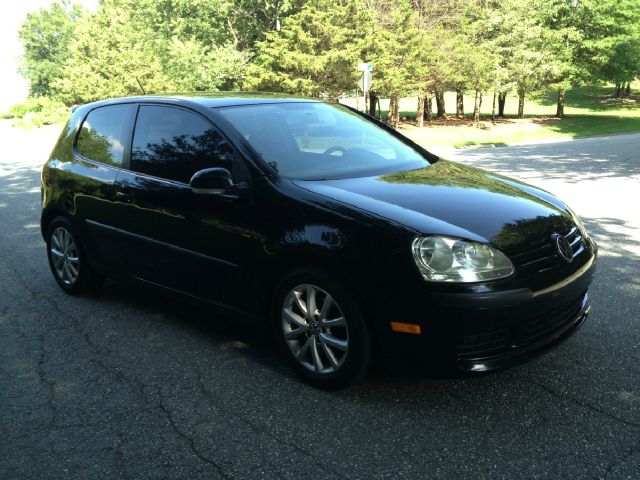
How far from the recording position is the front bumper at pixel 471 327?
2.85m

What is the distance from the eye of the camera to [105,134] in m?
4.82

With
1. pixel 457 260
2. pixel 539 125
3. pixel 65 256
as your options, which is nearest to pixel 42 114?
pixel 539 125

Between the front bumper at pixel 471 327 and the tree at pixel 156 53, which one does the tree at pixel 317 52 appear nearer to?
the tree at pixel 156 53

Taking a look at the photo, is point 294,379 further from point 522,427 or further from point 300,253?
point 522,427

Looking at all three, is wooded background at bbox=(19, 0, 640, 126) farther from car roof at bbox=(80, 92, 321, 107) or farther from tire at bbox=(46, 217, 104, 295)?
car roof at bbox=(80, 92, 321, 107)

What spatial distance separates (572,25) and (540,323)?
46894 millimetres

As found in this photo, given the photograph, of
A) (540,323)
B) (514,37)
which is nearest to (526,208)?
(540,323)

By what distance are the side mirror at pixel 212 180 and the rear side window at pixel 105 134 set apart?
1238 millimetres

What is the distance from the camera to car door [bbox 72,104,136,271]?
4.57 meters

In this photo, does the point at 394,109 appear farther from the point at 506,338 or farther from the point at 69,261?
the point at 506,338

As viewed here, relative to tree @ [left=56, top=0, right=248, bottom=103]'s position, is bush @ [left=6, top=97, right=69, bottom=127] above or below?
below

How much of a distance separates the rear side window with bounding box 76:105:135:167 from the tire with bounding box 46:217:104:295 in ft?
2.23

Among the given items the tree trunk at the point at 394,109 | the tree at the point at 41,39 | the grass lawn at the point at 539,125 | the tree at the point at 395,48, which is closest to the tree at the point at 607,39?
the grass lawn at the point at 539,125

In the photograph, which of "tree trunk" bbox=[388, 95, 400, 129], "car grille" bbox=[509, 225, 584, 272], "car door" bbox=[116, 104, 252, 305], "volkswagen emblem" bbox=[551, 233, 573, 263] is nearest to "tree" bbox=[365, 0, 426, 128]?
"tree trunk" bbox=[388, 95, 400, 129]
